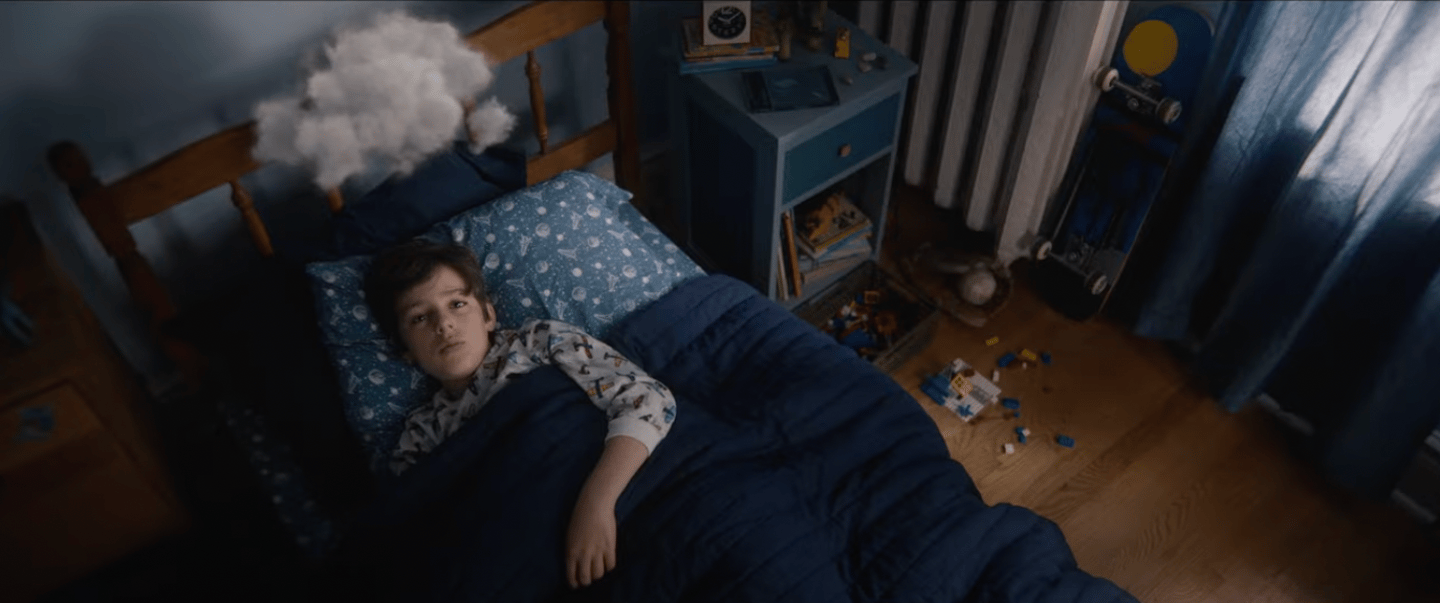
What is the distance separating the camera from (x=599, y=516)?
1.42 meters

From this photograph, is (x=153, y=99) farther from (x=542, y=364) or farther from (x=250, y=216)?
(x=542, y=364)

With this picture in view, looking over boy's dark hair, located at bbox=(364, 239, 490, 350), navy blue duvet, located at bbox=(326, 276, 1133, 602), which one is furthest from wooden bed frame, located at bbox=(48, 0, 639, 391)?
navy blue duvet, located at bbox=(326, 276, 1133, 602)

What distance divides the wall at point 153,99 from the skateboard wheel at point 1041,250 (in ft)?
4.18

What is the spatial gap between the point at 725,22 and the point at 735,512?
1.05 metres

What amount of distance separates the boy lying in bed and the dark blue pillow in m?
0.13

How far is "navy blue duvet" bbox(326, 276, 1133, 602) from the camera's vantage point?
138 cm

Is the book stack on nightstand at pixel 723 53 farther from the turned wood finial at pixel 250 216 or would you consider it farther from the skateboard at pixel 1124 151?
the turned wood finial at pixel 250 216

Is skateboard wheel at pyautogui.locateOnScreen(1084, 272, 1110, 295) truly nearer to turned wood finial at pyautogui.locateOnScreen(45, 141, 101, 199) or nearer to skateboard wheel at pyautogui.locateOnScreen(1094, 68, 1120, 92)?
skateboard wheel at pyautogui.locateOnScreen(1094, 68, 1120, 92)

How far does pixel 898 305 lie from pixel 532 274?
977mm

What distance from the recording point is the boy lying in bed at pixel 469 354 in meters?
1.52

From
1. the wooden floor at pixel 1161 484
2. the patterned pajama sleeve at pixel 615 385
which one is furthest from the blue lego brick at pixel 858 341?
the patterned pajama sleeve at pixel 615 385

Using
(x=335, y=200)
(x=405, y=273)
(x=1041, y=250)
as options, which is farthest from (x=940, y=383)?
(x=335, y=200)

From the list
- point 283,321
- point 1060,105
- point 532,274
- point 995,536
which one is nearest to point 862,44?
point 1060,105

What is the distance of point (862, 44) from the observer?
6.93 feet
